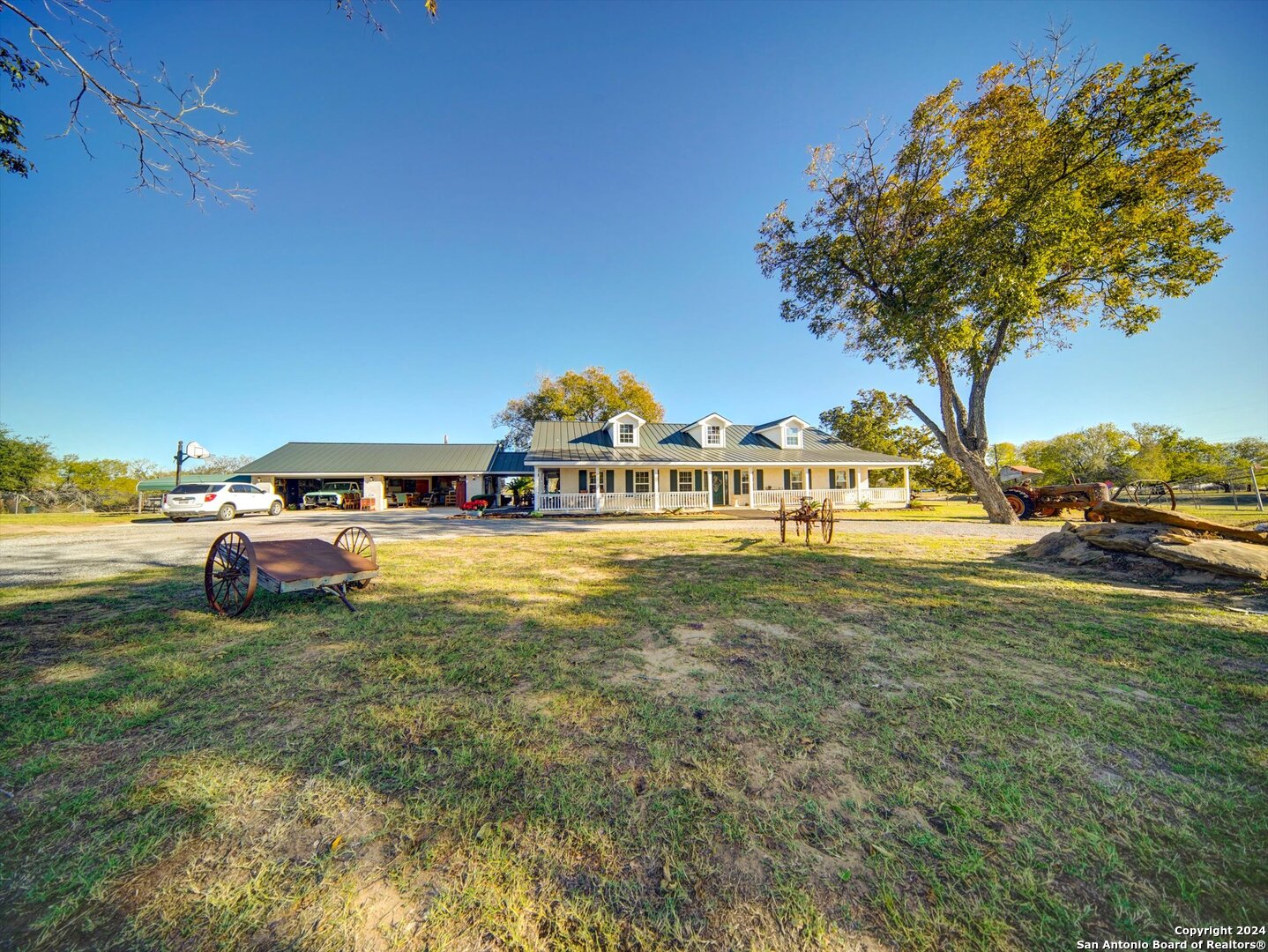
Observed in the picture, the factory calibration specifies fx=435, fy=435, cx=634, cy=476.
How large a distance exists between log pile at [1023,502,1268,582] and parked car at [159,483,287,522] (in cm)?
2924

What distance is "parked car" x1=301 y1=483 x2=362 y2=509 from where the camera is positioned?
92.8 feet

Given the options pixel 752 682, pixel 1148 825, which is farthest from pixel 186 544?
pixel 1148 825

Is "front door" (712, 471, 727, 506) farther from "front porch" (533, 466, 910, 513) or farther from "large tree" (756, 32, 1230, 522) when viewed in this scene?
"large tree" (756, 32, 1230, 522)

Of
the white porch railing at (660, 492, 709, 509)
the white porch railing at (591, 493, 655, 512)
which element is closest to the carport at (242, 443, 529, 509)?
the white porch railing at (591, 493, 655, 512)

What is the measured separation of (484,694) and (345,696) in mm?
1024

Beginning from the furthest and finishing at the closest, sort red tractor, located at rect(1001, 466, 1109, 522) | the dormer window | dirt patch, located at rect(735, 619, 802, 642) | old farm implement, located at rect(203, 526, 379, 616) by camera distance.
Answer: the dormer window → red tractor, located at rect(1001, 466, 1109, 522) → old farm implement, located at rect(203, 526, 379, 616) → dirt patch, located at rect(735, 619, 802, 642)

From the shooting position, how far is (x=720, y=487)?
24734 millimetres

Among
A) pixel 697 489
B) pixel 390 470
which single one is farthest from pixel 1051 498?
pixel 390 470

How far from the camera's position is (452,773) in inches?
93.2

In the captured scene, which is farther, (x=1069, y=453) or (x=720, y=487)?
(x=1069, y=453)

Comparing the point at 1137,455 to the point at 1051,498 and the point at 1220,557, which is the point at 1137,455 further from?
the point at 1220,557

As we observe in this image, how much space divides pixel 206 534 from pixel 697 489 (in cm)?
2011

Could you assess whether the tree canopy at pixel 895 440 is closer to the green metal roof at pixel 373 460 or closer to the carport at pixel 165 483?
the green metal roof at pixel 373 460

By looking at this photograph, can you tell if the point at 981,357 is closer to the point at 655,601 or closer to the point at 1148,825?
the point at 655,601
